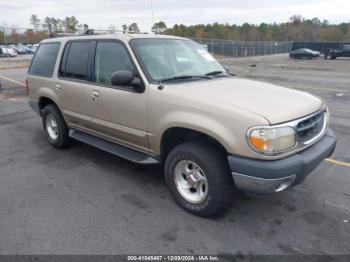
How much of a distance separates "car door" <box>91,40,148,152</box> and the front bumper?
4.20 feet

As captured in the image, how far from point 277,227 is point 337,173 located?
1.79m

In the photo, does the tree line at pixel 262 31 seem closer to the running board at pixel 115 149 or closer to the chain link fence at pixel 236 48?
the chain link fence at pixel 236 48

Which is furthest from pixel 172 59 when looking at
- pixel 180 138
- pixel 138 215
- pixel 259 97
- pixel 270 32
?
pixel 270 32

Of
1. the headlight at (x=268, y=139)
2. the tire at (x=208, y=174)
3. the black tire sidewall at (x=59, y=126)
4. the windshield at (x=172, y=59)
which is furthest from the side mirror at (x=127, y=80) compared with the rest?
the black tire sidewall at (x=59, y=126)

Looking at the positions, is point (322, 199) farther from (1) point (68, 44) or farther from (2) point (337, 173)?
(1) point (68, 44)

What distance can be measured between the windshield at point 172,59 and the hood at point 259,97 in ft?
0.99

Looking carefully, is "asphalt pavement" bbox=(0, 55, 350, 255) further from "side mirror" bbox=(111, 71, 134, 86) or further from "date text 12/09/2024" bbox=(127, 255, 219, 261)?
"side mirror" bbox=(111, 71, 134, 86)

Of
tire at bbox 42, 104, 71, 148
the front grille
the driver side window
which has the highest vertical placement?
the driver side window

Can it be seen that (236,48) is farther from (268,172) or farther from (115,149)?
(268,172)

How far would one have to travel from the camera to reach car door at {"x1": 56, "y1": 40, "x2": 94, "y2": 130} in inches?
173

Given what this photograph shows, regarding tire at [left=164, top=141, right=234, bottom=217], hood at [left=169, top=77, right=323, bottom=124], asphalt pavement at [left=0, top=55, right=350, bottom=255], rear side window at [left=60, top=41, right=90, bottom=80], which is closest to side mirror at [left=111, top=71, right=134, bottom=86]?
hood at [left=169, top=77, right=323, bottom=124]

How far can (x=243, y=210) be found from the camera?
3.49 m

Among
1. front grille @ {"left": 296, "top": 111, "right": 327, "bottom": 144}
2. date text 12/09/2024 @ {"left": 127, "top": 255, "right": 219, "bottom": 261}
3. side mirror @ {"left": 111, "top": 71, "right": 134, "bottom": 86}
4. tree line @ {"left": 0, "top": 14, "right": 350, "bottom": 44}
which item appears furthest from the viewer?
tree line @ {"left": 0, "top": 14, "right": 350, "bottom": 44}

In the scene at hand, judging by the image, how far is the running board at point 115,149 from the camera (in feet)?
12.5
